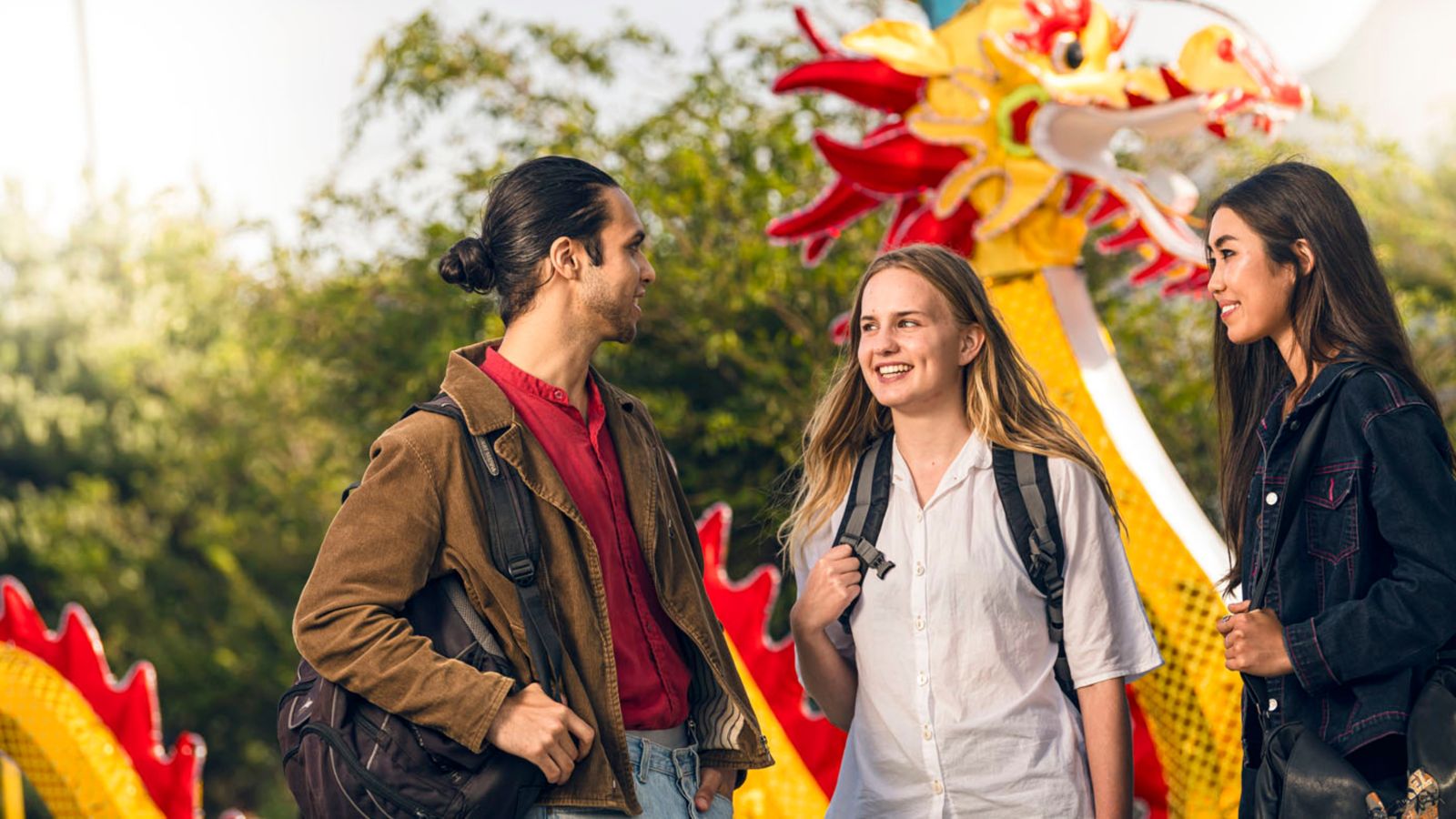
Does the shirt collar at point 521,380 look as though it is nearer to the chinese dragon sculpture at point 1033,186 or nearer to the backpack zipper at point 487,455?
the backpack zipper at point 487,455

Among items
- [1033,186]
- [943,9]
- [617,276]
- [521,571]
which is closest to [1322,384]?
[617,276]

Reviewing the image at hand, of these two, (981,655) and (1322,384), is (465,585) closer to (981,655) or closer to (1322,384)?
(981,655)

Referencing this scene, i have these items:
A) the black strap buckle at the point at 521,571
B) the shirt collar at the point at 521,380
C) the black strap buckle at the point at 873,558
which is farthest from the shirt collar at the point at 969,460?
the black strap buckle at the point at 521,571

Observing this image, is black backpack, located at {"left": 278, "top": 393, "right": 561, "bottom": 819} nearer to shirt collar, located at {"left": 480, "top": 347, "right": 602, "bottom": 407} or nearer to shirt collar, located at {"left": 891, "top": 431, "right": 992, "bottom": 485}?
shirt collar, located at {"left": 480, "top": 347, "right": 602, "bottom": 407}

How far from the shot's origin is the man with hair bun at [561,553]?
207cm

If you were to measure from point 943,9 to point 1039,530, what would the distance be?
6.96 ft

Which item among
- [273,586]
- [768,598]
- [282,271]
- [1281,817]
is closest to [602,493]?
[1281,817]

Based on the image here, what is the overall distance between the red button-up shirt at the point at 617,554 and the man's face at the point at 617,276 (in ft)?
0.43

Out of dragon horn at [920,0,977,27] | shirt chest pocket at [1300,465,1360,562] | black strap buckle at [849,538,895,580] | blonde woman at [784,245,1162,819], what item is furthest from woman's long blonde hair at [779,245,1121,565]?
dragon horn at [920,0,977,27]

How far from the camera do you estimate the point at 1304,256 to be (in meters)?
2.28

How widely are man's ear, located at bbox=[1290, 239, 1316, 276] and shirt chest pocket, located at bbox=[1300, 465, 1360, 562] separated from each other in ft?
1.01

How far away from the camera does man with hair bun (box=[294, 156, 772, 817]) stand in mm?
2070

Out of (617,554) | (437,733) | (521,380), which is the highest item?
(521,380)

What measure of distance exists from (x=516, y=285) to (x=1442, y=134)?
36.9 feet
